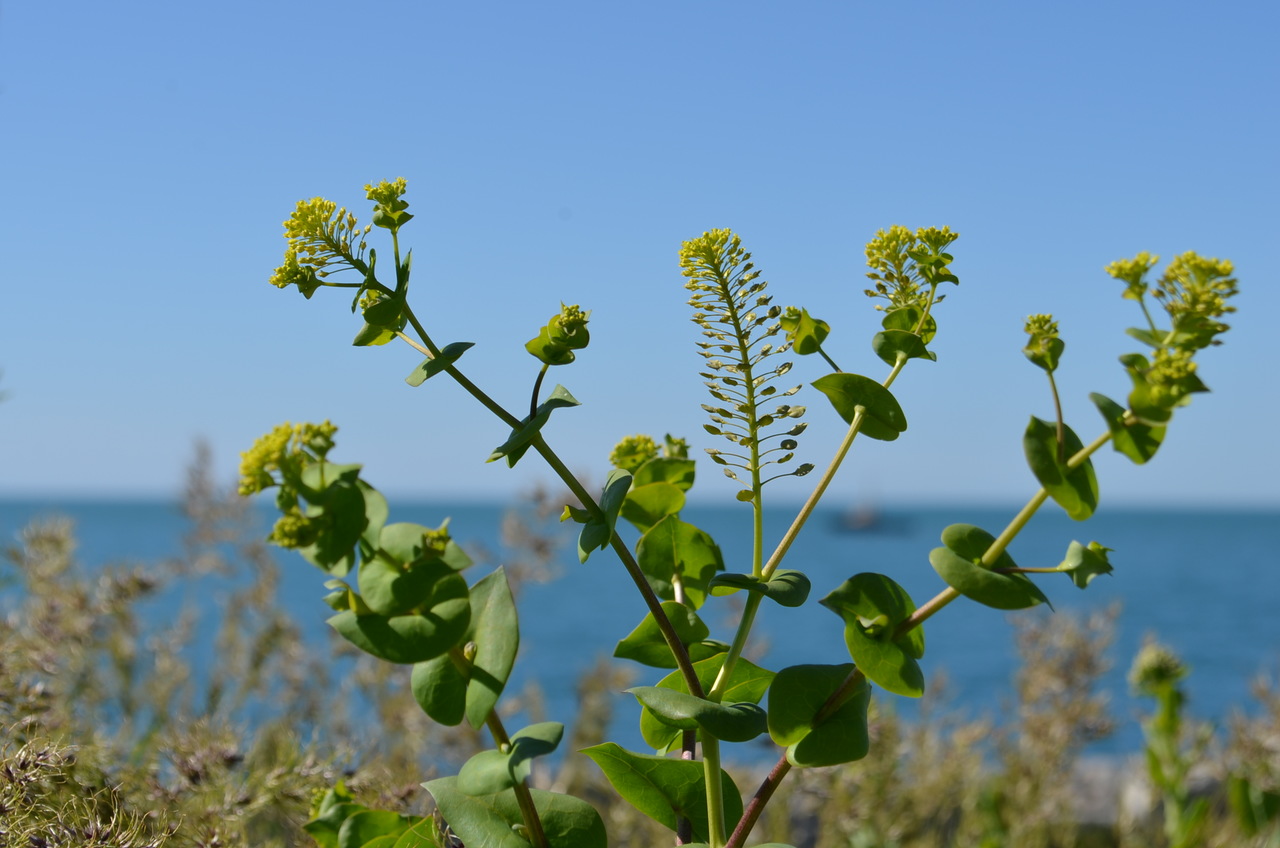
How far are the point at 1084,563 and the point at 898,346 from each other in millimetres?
187

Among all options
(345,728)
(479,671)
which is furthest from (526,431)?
(345,728)

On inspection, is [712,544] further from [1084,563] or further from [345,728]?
[345,728]

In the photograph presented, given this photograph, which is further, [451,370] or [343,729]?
[343,729]

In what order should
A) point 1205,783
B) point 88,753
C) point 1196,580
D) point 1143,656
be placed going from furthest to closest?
1. point 1196,580
2. point 1205,783
3. point 1143,656
4. point 88,753

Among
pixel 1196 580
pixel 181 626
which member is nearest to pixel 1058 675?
pixel 181 626

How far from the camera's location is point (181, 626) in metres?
2.97

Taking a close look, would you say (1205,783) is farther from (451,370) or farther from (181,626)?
Answer: (451,370)

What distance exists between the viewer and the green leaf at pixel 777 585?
25.6 inches

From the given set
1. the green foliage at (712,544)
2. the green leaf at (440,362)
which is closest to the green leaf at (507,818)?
the green foliage at (712,544)

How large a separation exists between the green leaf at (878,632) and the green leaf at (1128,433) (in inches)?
6.0

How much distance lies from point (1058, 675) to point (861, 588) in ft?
7.37

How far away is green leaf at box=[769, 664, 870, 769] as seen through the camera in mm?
681

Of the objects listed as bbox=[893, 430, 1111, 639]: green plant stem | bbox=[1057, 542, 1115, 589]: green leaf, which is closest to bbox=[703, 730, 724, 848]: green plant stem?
bbox=[893, 430, 1111, 639]: green plant stem

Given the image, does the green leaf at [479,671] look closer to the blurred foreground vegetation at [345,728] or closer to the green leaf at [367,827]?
the green leaf at [367,827]
